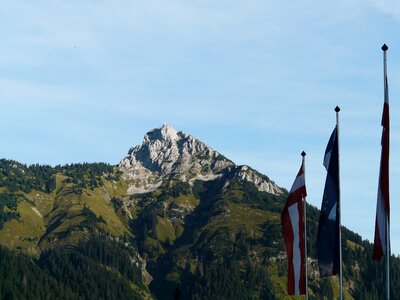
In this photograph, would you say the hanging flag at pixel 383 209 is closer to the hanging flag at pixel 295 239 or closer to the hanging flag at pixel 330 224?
the hanging flag at pixel 330 224

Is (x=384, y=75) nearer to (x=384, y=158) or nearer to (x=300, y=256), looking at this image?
(x=384, y=158)

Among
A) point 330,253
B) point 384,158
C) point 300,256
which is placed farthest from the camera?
point 300,256

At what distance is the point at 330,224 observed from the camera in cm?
6306

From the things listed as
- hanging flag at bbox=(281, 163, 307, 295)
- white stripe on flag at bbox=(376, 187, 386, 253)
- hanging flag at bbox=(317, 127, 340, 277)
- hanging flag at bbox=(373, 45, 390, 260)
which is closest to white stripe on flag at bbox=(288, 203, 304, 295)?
hanging flag at bbox=(281, 163, 307, 295)

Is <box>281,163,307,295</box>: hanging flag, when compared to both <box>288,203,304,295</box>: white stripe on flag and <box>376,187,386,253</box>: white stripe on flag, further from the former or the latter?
<box>376,187,386,253</box>: white stripe on flag

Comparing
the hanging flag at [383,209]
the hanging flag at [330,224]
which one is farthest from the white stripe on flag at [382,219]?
the hanging flag at [330,224]

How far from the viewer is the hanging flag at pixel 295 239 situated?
69.5 meters

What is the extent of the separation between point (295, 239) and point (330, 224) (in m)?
7.29

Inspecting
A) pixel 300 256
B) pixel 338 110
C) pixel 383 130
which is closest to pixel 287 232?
pixel 300 256

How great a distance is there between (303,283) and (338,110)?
15656mm

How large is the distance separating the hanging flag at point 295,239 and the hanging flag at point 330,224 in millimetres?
5534

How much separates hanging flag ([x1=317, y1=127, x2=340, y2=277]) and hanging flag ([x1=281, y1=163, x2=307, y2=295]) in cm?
553

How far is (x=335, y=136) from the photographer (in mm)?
65000

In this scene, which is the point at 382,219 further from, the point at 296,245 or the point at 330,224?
the point at 296,245
